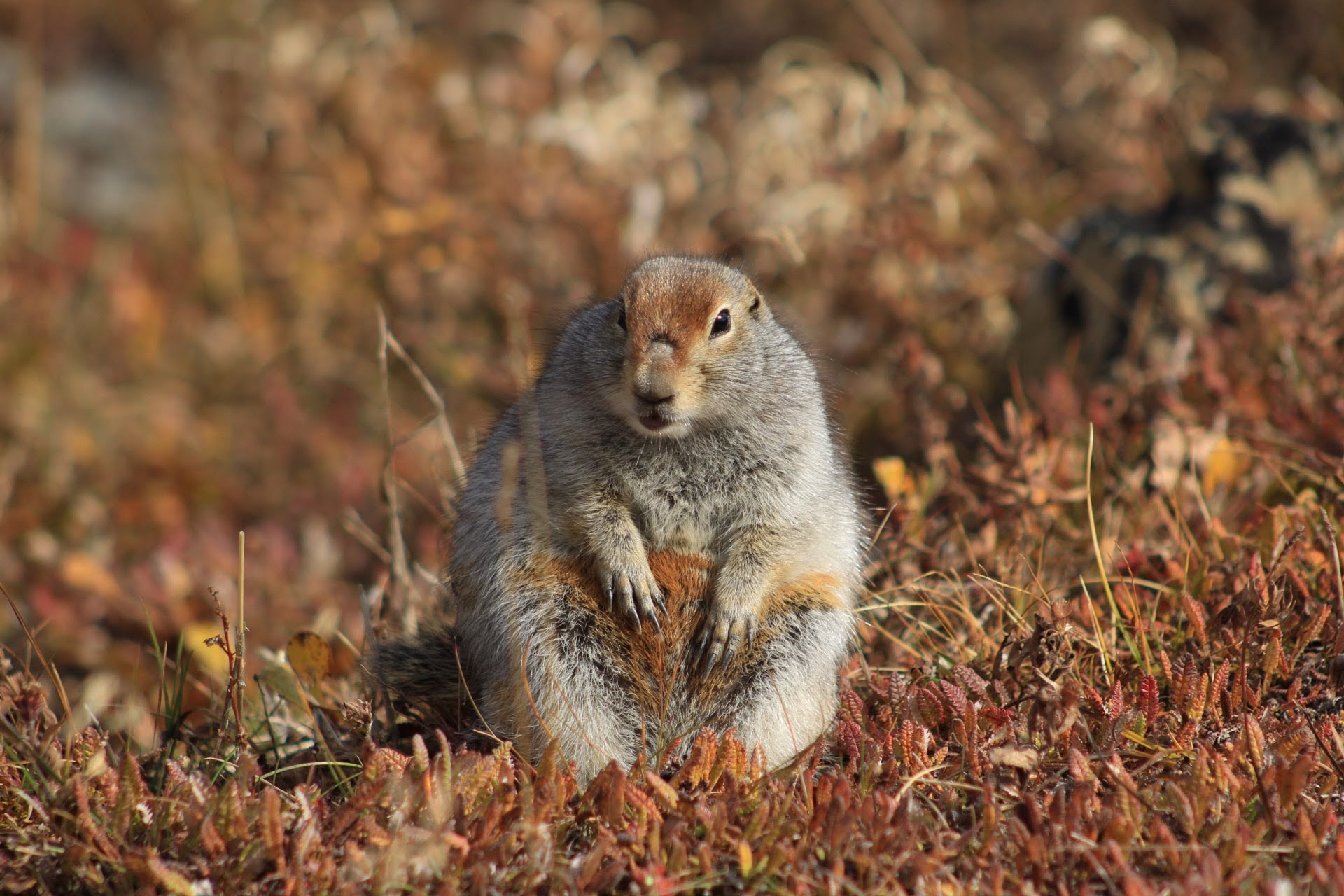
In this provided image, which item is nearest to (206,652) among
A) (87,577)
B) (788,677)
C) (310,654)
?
(87,577)

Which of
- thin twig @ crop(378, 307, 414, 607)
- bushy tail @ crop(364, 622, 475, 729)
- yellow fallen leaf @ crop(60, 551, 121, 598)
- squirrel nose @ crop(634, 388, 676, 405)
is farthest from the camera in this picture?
yellow fallen leaf @ crop(60, 551, 121, 598)

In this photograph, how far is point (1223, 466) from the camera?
4.57 meters

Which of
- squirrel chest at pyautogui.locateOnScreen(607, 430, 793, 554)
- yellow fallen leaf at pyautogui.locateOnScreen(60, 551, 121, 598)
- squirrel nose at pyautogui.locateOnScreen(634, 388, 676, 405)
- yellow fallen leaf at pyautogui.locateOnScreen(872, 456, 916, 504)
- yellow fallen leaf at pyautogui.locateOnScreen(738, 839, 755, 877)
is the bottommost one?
yellow fallen leaf at pyautogui.locateOnScreen(60, 551, 121, 598)

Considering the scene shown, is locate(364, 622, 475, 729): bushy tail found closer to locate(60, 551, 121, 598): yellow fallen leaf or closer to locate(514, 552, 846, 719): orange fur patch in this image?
locate(514, 552, 846, 719): orange fur patch

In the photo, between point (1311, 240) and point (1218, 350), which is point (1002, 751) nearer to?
point (1218, 350)

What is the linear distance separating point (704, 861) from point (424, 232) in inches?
200

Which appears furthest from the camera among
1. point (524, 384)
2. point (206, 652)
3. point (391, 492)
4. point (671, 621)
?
point (206, 652)

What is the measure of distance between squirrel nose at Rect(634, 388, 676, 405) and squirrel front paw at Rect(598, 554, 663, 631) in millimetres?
441

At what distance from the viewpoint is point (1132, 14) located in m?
9.28

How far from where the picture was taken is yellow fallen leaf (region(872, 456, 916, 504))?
4.56 meters

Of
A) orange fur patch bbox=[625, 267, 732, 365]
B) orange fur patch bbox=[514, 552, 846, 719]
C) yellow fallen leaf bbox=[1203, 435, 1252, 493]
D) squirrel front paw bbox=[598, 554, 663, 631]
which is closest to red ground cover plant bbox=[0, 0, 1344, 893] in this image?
yellow fallen leaf bbox=[1203, 435, 1252, 493]

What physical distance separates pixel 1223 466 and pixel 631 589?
2503mm

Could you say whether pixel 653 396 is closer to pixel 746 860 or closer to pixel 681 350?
pixel 681 350

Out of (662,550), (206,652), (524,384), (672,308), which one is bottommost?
(206,652)
